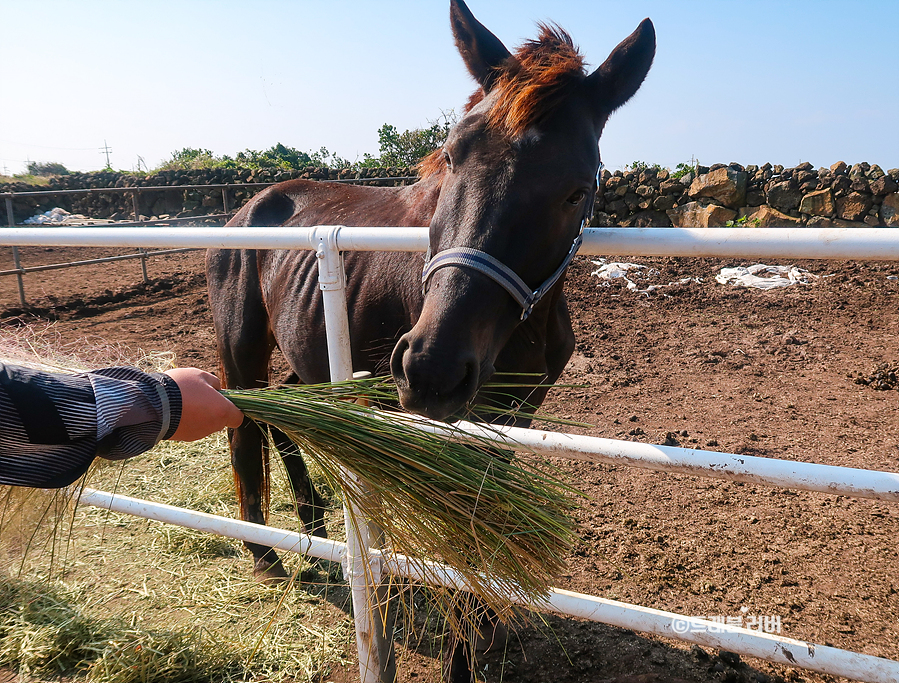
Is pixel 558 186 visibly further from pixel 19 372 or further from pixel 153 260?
pixel 153 260

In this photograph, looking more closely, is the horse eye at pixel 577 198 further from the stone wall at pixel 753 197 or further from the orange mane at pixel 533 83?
the stone wall at pixel 753 197

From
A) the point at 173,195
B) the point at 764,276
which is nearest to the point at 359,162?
the point at 173,195

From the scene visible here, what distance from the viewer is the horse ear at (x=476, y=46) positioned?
77.7 inches

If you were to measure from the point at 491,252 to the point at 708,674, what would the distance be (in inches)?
65.3

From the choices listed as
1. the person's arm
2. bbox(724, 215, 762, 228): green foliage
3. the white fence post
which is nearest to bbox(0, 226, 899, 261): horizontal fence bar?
the white fence post

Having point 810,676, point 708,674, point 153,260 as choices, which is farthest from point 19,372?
point 153,260

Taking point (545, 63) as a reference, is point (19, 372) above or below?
below

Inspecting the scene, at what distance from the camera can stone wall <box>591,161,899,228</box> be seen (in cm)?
932

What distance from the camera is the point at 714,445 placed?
3684mm

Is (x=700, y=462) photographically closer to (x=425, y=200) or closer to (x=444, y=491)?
(x=444, y=491)

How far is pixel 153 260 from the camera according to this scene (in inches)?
444

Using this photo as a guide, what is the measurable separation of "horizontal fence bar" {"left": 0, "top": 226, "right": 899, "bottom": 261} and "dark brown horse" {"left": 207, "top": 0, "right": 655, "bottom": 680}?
0.48 ft

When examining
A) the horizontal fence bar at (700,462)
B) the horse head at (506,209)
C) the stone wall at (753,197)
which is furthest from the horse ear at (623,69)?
the stone wall at (753,197)

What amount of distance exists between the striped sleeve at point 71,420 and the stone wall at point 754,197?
1015cm
